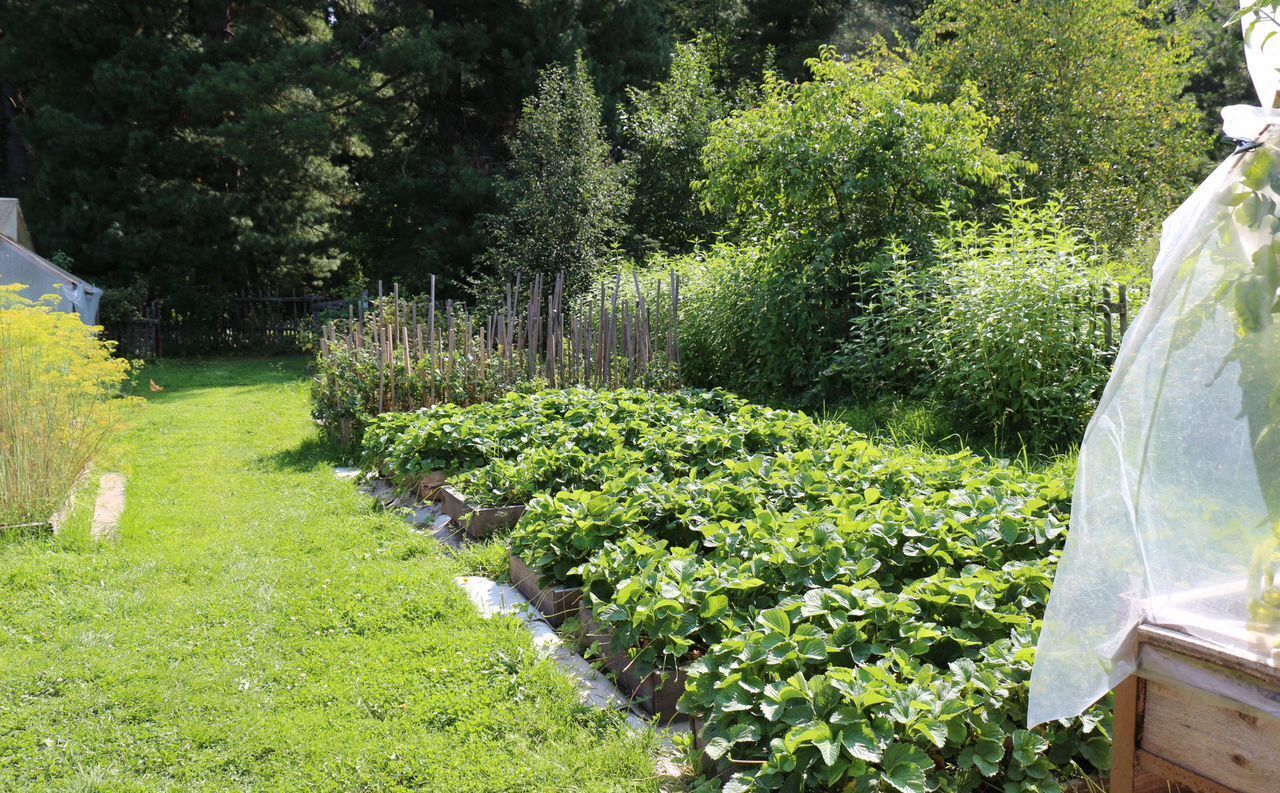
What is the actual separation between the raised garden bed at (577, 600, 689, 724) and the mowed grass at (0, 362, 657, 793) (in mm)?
182

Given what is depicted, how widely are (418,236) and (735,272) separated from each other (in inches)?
481

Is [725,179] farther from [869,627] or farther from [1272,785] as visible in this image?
[1272,785]

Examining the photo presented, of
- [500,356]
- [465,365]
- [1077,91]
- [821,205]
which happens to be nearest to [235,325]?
[500,356]

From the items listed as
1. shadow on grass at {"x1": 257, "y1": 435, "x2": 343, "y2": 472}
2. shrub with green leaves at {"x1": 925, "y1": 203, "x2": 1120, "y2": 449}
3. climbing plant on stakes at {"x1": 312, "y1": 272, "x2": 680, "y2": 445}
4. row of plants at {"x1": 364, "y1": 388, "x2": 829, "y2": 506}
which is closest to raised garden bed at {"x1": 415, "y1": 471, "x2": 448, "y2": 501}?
row of plants at {"x1": 364, "y1": 388, "x2": 829, "y2": 506}

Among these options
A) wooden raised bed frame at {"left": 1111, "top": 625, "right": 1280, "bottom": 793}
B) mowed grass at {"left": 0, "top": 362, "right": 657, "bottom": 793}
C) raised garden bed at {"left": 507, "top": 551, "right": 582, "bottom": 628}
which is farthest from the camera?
raised garden bed at {"left": 507, "top": 551, "right": 582, "bottom": 628}

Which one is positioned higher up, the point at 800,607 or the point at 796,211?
the point at 796,211

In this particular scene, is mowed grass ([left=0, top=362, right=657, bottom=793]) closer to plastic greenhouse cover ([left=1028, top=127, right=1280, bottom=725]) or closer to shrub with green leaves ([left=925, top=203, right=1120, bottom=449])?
plastic greenhouse cover ([left=1028, top=127, right=1280, bottom=725])

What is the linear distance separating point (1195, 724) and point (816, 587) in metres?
1.52

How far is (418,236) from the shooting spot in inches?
794

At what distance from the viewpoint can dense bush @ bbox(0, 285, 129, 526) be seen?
5.27 meters

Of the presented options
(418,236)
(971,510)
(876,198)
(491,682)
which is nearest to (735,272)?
(876,198)

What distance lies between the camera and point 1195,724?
1.65 m

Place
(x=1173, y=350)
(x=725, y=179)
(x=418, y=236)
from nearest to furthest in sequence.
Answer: (x=1173, y=350), (x=725, y=179), (x=418, y=236)

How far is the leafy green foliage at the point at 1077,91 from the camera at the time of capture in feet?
44.3
